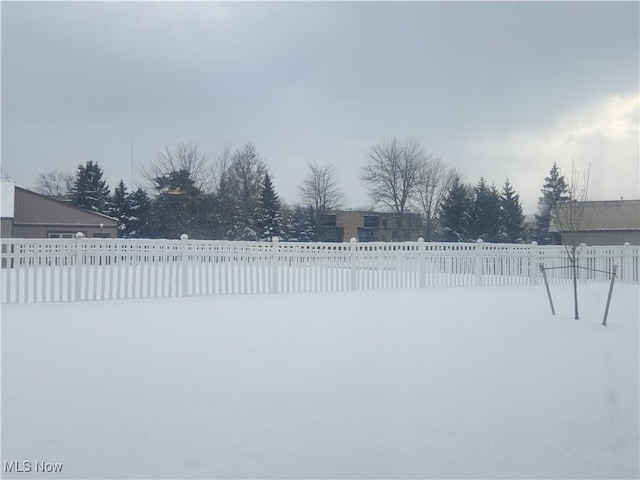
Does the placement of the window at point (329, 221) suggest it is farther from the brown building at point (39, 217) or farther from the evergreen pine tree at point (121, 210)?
the brown building at point (39, 217)

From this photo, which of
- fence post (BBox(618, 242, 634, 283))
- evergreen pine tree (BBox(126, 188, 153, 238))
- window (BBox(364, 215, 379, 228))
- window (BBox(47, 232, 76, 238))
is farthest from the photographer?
window (BBox(364, 215, 379, 228))

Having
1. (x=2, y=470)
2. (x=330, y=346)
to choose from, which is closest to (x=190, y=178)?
(x=330, y=346)

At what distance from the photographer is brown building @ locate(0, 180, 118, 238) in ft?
91.2

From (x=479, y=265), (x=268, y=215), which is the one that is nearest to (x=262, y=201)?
(x=268, y=215)

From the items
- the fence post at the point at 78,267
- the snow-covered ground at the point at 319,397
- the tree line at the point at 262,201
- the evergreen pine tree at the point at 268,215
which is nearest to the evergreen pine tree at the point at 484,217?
the tree line at the point at 262,201

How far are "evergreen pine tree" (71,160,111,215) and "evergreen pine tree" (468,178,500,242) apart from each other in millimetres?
25168

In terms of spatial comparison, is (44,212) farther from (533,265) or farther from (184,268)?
(533,265)

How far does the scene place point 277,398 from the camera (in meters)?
4.56

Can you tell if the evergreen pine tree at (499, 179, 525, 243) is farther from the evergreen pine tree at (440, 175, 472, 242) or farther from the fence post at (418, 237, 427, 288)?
the fence post at (418, 237, 427, 288)

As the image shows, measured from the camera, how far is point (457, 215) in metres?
35.1

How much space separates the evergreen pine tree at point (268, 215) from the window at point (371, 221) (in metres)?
13.0

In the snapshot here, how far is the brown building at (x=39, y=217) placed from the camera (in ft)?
91.2

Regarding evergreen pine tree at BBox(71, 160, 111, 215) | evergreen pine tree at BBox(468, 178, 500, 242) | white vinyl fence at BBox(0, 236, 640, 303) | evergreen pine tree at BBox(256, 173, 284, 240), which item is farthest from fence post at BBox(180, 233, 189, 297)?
evergreen pine tree at BBox(71, 160, 111, 215)

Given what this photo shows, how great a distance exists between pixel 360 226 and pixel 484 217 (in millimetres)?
20842
